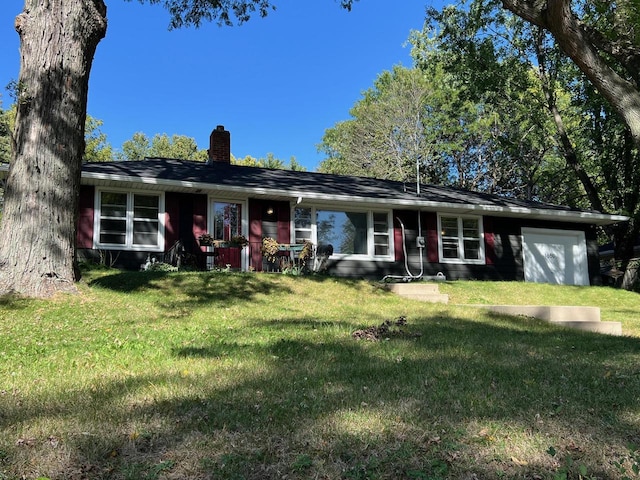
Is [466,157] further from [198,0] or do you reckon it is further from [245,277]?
[245,277]

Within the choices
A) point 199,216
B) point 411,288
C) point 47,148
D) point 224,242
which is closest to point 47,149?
point 47,148

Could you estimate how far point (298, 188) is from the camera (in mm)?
13984

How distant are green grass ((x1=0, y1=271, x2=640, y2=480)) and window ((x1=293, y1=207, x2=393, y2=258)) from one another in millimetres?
7425

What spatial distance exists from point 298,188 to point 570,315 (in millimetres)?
7669

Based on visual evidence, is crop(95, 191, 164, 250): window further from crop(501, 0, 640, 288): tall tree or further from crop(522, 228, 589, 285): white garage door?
crop(522, 228, 589, 285): white garage door

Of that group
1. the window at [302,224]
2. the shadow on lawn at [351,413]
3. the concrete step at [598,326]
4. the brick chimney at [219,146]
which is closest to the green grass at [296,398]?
the shadow on lawn at [351,413]

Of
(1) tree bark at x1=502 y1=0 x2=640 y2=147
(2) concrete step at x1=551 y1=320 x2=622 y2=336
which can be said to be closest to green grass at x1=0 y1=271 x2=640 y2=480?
(2) concrete step at x1=551 y1=320 x2=622 y2=336

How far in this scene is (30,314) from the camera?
612 cm

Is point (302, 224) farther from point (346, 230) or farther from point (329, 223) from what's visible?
point (346, 230)

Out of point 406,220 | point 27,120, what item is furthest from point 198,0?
point 406,220

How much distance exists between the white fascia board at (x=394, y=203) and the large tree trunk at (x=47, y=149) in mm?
4484

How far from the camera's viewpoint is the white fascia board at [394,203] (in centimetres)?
1211

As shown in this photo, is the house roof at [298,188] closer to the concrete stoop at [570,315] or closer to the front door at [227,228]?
the front door at [227,228]

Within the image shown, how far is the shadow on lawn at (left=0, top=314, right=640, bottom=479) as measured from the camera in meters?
2.48
